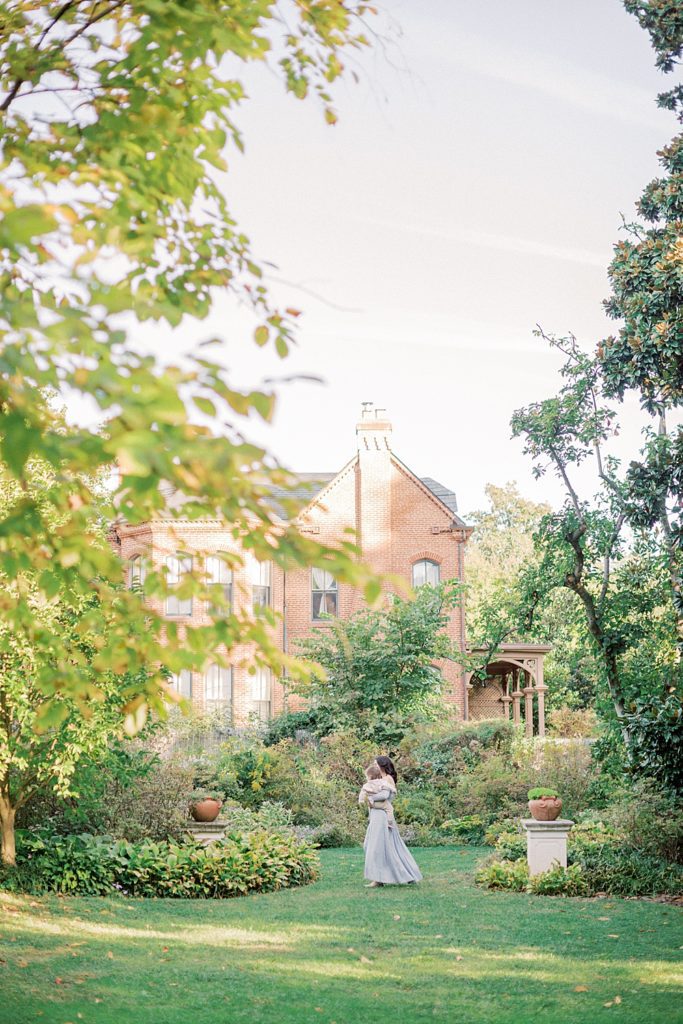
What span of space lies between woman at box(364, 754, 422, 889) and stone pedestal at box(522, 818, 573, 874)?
160cm

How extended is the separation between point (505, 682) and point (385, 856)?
2245 centimetres

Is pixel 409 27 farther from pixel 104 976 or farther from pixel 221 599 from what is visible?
pixel 104 976

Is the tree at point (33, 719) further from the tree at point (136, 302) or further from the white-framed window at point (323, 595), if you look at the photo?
the white-framed window at point (323, 595)

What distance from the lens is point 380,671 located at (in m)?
23.3

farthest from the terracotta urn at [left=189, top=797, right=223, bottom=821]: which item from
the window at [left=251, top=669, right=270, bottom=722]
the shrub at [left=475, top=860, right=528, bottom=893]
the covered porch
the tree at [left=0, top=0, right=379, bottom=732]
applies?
the window at [left=251, top=669, right=270, bottom=722]

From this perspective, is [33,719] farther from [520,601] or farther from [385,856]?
[520,601]

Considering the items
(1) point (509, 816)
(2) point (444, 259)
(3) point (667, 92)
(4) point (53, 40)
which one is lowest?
(1) point (509, 816)

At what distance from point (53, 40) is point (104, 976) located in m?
6.46

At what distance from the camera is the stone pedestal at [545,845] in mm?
12328

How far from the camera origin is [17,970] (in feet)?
25.6

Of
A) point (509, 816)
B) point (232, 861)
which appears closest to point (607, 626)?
point (509, 816)

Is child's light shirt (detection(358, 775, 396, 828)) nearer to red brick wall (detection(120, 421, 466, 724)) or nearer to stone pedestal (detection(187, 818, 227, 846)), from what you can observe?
stone pedestal (detection(187, 818, 227, 846))

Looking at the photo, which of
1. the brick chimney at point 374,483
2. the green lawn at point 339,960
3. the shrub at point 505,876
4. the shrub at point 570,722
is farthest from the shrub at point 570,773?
the shrub at point 570,722

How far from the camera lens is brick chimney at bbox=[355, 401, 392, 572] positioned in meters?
31.6
